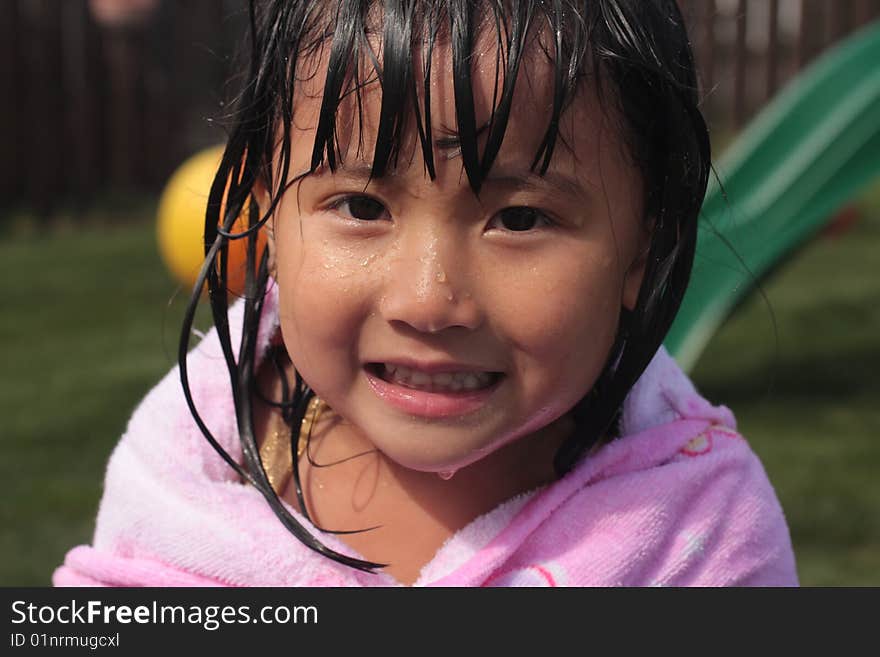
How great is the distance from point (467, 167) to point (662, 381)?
65cm

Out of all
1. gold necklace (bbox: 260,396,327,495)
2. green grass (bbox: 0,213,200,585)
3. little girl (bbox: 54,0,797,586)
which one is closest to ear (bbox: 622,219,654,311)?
little girl (bbox: 54,0,797,586)

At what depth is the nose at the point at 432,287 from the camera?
4.53 ft

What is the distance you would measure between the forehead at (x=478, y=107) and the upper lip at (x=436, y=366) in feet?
0.74

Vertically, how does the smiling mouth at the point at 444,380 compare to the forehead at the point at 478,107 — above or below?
below

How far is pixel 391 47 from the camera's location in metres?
1.38

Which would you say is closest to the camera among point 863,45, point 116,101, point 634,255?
point 634,255

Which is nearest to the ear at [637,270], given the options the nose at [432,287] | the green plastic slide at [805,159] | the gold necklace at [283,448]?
the nose at [432,287]

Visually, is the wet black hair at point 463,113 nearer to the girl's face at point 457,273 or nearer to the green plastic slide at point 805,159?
the girl's face at point 457,273

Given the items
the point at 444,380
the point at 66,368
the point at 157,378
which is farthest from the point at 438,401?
the point at 66,368

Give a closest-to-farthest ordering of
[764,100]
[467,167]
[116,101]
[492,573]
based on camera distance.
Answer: [467,167]
[492,573]
[116,101]
[764,100]

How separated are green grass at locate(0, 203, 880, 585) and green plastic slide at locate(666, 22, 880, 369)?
0.38 meters
